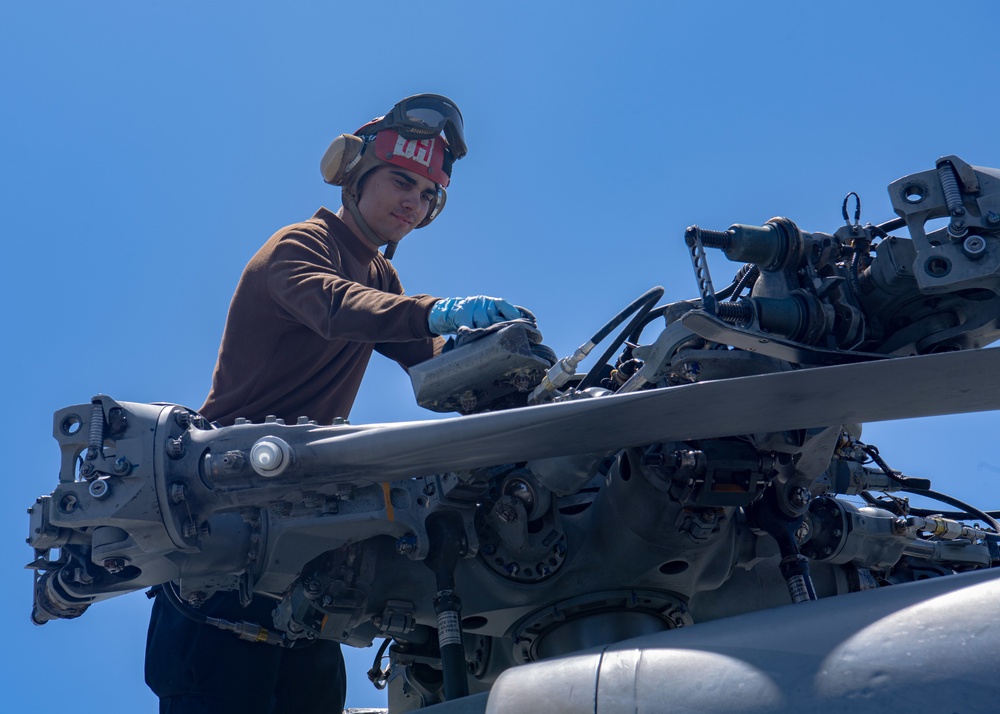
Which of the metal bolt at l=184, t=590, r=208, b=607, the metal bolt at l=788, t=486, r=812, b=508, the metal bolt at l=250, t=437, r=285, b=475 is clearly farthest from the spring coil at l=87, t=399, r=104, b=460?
the metal bolt at l=788, t=486, r=812, b=508

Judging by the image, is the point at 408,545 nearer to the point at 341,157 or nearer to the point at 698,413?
the point at 698,413

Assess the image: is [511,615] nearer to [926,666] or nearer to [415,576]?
[415,576]

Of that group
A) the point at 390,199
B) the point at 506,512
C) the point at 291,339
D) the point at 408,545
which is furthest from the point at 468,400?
the point at 390,199

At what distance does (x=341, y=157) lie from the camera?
7.43 m

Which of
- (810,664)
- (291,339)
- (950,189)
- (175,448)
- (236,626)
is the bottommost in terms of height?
(810,664)

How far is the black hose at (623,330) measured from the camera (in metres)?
5.48

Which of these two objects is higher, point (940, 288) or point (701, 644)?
point (940, 288)

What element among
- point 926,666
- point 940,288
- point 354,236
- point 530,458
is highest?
point 354,236

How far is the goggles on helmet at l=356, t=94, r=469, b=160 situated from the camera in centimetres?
736

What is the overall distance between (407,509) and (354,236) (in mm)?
2265

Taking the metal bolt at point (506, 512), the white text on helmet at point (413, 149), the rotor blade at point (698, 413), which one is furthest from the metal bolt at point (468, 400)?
the white text on helmet at point (413, 149)

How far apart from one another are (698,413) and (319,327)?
2.24 metres

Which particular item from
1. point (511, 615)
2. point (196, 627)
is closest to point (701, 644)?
point (511, 615)

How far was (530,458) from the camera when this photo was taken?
490 centimetres
